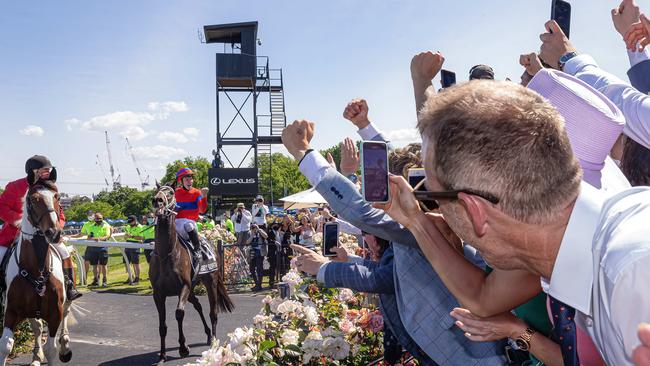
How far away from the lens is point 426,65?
275 centimetres

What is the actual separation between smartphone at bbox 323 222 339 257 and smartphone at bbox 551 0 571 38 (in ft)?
5.90

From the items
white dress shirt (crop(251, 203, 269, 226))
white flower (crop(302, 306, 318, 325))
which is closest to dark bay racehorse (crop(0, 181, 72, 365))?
white flower (crop(302, 306, 318, 325))

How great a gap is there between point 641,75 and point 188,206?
769 cm

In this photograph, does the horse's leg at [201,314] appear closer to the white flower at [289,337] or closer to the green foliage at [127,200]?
the white flower at [289,337]

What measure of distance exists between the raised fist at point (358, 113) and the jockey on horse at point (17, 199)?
198 inches

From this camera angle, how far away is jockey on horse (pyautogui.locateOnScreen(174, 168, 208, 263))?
8.83m

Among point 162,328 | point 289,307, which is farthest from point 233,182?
point 289,307

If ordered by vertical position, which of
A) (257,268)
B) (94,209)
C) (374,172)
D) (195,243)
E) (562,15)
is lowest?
(94,209)

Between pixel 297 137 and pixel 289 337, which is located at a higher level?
pixel 297 137

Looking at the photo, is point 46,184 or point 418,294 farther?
A: point 46,184

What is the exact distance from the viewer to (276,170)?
81625 millimetres

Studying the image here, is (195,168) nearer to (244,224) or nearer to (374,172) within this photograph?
(244,224)

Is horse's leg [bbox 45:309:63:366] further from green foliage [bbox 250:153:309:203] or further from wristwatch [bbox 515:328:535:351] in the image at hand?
green foliage [bbox 250:153:309:203]

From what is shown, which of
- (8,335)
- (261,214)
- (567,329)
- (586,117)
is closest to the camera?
(567,329)
